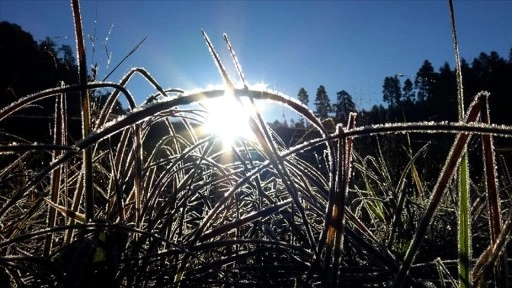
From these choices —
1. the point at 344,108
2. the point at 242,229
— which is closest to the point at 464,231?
the point at 242,229

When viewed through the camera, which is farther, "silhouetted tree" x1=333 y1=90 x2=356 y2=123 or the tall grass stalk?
"silhouetted tree" x1=333 y1=90 x2=356 y2=123

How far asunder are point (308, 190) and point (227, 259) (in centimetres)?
15

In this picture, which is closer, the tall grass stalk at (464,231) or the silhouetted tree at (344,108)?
the tall grass stalk at (464,231)

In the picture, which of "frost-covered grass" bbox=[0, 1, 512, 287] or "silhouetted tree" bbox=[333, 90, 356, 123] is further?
"silhouetted tree" bbox=[333, 90, 356, 123]

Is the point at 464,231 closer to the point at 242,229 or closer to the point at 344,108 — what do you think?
the point at 242,229

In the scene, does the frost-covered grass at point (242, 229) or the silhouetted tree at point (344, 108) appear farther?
the silhouetted tree at point (344, 108)

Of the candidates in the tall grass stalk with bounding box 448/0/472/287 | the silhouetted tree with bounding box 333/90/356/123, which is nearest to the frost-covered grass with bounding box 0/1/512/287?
the tall grass stalk with bounding box 448/0/472/287

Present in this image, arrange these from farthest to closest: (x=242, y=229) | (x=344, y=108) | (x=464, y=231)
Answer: (x=344, y=108)
(x=242, y=229)
(x=464, y=231)

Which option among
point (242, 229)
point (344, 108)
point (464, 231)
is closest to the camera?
point (464, 231)

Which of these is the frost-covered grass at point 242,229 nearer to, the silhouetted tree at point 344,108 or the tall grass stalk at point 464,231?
the tall grass stalk at point 464,231

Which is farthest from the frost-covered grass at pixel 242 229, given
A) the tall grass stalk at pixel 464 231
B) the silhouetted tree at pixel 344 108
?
the silhouetted tree at pixel 344 108

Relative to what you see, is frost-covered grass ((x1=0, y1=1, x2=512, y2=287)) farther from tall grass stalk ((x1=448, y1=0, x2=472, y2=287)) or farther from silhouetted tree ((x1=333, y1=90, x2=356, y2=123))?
silhouetted tree ((x1=333, y1=90, x2=356, y2=123))

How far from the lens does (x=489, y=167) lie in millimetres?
519

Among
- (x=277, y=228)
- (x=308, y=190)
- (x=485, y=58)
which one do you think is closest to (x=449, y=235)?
(x=277, y=228)
